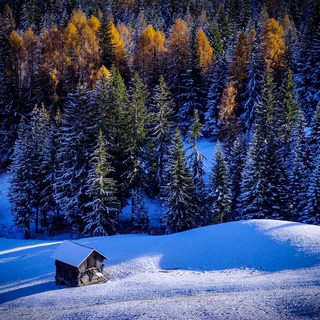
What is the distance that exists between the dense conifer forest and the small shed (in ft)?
32.0

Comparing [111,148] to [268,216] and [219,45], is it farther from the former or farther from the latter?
[219,45]

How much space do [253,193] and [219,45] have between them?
122 feet

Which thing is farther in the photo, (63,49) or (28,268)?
(63,49)

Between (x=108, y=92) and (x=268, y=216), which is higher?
(x=108, y=92)

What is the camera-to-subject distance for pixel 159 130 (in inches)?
1522

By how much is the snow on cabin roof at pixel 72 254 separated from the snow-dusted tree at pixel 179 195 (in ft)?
38.4

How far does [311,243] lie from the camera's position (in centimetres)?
2403

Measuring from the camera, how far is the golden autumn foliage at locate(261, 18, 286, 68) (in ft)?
161

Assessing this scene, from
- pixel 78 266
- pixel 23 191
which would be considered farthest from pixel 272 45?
pixel 78 266

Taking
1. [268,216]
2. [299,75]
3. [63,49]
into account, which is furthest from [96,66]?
[268,216]

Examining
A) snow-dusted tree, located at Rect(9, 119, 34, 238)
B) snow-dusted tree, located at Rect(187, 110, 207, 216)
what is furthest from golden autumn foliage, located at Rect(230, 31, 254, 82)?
snow-dusted tree, located at Rect(9, 119, 34, 238)

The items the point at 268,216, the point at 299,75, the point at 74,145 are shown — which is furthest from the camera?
the point at 299,75

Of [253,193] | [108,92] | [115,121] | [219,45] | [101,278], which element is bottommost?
[101,278]

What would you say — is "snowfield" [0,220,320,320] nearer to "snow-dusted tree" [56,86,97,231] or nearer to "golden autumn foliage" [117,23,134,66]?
"snow-dusted tree" [56,86,97,231]
